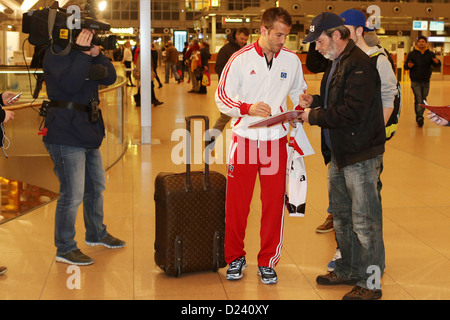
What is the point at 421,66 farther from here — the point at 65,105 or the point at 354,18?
the point at 65,105

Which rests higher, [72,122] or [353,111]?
[353,111]

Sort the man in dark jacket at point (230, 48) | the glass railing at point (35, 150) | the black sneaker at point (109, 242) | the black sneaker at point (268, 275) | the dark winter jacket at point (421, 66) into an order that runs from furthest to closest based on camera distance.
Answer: the dark winter jacket at point (421, 66), the man in dark jacket at point (230, 48), the glass railing at point (35, 150), the black sneaker at point (109, 242), the black sneaker at point (268, 275)

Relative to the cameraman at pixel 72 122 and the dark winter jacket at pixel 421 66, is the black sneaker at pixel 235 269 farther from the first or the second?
the dark winter jacket at pixel 421 66

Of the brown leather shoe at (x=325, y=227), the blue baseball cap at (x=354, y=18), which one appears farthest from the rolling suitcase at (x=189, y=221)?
the brown leather shoe at (x=325, y=227)

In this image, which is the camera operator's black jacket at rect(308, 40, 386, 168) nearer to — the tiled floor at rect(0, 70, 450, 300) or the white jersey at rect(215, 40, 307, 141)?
the white jersey at rect(215, 40, 307, 141)

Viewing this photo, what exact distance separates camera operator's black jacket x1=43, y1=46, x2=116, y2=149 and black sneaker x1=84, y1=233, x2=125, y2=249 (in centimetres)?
82

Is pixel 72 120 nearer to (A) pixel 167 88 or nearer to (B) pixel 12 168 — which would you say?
(B) pixel 12 168

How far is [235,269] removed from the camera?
13.5 ft

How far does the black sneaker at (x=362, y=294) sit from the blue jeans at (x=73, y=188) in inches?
74.7

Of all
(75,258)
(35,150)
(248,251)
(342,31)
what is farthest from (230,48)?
(342,31)

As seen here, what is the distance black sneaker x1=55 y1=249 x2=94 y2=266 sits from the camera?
4410 mm

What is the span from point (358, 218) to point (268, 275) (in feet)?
2.32

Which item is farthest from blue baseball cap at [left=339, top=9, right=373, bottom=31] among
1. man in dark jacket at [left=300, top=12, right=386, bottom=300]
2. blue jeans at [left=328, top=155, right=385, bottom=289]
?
blue jeans at [left=328, top=155, right=385, bottom=289]

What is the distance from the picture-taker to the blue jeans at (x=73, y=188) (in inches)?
168
